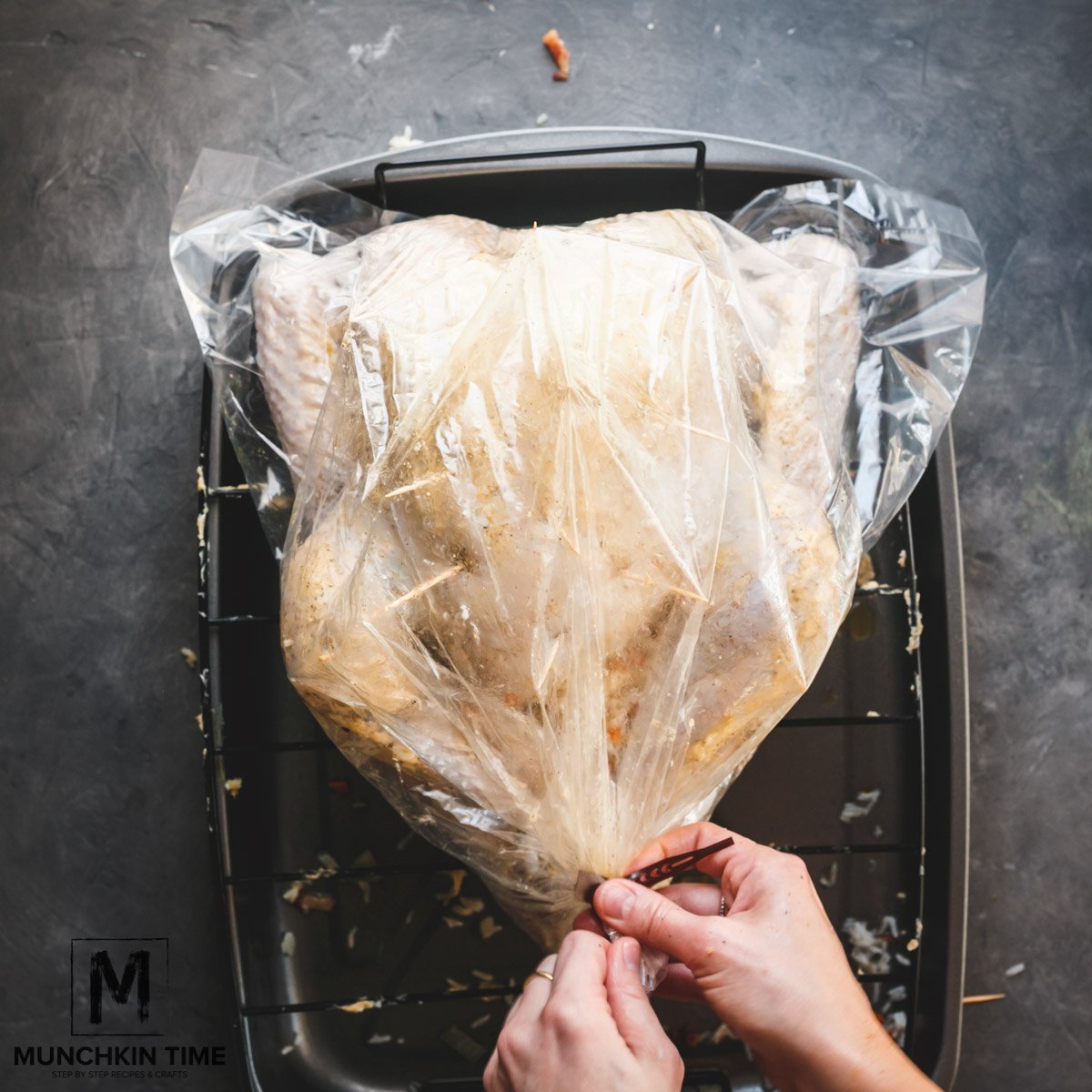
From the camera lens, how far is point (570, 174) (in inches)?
41.1

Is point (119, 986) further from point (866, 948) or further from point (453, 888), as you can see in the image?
point (866, 948)

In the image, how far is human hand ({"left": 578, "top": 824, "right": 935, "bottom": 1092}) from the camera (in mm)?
744

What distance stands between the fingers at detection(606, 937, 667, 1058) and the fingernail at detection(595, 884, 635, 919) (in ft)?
0.08

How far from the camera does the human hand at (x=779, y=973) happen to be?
74cm

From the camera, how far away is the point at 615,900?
761 millimetres

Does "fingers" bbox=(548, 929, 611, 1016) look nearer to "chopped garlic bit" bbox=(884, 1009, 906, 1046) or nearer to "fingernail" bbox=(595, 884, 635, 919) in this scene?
"fingernail" bbox=(595, 884, 635, 919)

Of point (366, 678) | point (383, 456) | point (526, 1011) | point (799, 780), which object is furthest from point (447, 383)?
point (799, 780)

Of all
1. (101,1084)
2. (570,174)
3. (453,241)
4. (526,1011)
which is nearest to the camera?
(526,1011)

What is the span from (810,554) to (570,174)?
520 millimetres

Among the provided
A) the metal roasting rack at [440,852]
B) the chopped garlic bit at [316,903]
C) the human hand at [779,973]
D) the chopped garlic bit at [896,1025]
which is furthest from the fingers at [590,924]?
the chopped garlic bit at [896,1025]

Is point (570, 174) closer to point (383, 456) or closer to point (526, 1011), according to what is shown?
point (383, 456)

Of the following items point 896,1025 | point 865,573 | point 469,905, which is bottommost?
point 896,1025

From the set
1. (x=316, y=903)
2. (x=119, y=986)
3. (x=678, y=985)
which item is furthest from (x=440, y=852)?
(x=119, y=986)

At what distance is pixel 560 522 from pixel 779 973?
408 mm
